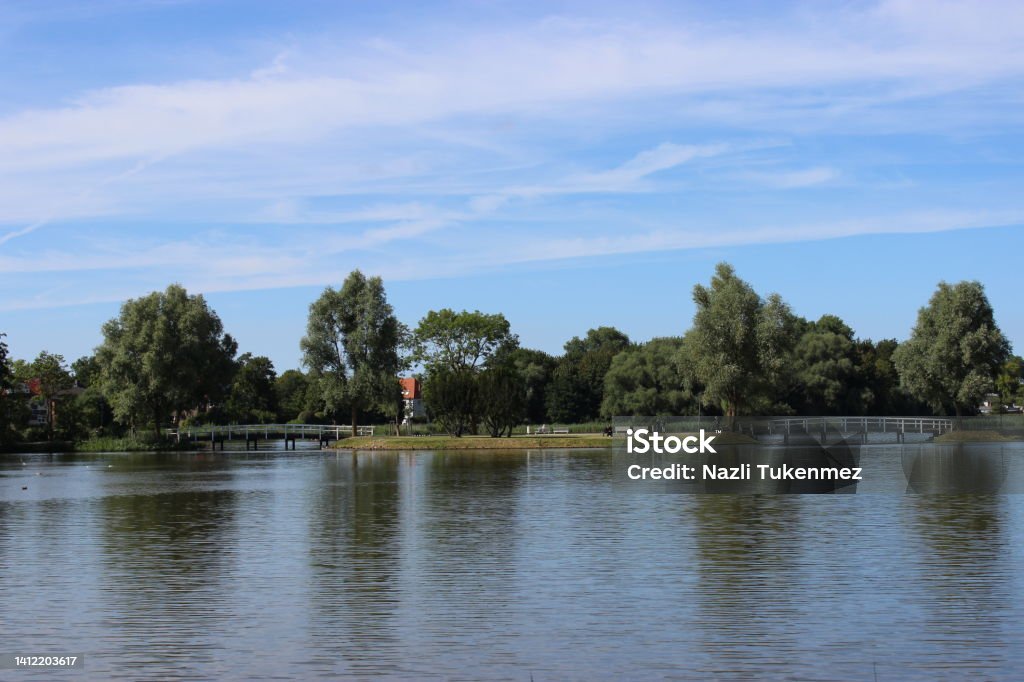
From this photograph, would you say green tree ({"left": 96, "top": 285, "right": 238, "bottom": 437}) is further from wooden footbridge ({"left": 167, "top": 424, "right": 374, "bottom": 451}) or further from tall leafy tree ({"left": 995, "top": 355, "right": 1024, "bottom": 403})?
tall leafy tree ({"left": 995, "top": 355, "right": 1024, "bottom": 403})

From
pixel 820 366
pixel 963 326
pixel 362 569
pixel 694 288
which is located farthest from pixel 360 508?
pixel 820 366

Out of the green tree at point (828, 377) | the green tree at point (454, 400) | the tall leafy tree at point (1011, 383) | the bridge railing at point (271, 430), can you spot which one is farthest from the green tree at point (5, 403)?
the tall leafy tree at point (1011, 383)

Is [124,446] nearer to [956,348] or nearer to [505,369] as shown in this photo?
[505,369]

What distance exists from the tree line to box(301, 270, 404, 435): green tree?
139mm

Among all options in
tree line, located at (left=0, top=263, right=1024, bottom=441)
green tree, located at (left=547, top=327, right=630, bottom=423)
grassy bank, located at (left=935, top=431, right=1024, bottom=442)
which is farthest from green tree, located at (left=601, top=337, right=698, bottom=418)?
grassy bank, located at (left=935, top=431, right=1024, bottom=442)

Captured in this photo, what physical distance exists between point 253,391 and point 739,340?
290 ft

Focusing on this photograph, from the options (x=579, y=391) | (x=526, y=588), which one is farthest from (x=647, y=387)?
(x=526, y=588)

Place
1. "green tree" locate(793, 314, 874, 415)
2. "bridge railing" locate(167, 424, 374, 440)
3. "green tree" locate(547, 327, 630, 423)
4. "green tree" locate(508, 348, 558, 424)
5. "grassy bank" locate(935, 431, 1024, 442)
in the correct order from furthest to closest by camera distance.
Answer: "green tree" locate(508, 348, 558, 424) → "green tree" locate(547, 327, 630, 423) → "green tree" locate(793, 314, 874, 415) → "bridge railing" locate(167, 424, 374, 440) → "grassy bank" locate(935, 431, 1024, 442)

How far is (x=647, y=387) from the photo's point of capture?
12781cm

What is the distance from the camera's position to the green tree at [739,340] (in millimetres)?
96312

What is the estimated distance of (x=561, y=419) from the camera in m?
143

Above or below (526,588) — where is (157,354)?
above

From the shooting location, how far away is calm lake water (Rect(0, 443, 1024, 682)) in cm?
1702

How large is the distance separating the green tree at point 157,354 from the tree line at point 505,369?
0.43 feet
